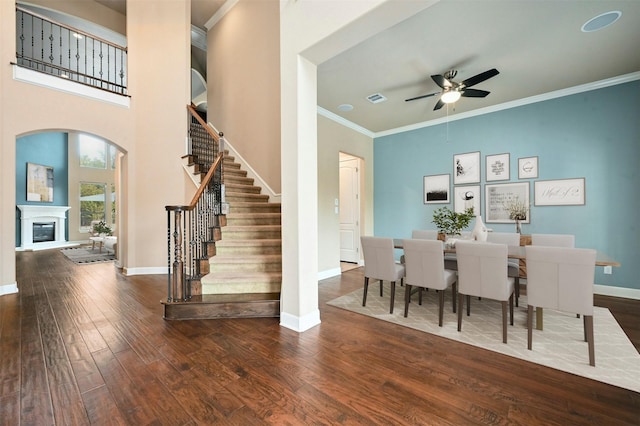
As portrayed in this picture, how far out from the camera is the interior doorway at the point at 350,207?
6.35 m

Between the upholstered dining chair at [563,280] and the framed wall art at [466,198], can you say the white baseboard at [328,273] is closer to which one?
the framed wall art at [466,198]

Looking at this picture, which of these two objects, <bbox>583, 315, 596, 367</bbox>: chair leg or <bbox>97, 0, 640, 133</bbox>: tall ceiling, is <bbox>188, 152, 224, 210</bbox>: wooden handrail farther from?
<bbox>583, 315, 596, 367</bbox>: chair leg

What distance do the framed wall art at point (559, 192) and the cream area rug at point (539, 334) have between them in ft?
5.85

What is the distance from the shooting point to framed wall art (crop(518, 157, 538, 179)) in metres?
4.54

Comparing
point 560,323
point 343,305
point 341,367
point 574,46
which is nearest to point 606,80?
point 574,46

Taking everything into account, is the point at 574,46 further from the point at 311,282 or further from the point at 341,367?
the point at 341,367

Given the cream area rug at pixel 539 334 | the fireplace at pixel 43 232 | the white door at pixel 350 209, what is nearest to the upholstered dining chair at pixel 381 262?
the cream area rug at pixel 539 334

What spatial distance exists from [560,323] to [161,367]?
152 inches

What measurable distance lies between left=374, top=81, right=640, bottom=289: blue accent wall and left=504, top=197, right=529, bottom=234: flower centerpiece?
0.43 feet

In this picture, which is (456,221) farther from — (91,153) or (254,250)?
(91,153)

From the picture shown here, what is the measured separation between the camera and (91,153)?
10.4 m

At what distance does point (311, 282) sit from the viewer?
111 inches

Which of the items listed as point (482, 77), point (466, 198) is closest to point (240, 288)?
point (482, 77)

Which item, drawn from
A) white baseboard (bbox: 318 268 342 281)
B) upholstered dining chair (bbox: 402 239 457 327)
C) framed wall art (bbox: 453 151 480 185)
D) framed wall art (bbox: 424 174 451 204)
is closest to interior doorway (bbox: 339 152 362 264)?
white baseboard (bbox: 318 268 342 281)
